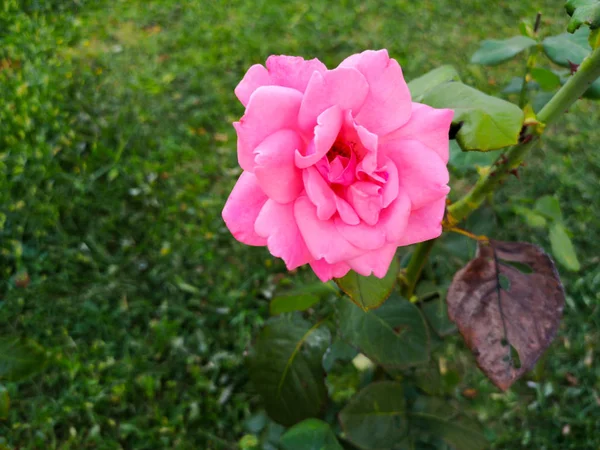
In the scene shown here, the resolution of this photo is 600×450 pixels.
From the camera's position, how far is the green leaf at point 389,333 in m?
1.28

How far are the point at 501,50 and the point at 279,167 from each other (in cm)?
86

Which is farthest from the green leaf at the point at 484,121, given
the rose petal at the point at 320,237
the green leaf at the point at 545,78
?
the green leaf at the point at 545,78

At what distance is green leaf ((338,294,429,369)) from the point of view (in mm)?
1277

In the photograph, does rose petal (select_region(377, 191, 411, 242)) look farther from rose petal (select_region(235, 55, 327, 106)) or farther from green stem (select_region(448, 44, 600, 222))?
green stem (select_region(448, 44, 600, 222))

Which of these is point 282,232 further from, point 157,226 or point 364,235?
point 157,226

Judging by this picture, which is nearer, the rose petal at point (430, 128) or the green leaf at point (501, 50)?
the rose petal at point (430, 128)

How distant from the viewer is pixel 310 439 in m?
1.29

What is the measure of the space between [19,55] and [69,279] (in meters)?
1.46

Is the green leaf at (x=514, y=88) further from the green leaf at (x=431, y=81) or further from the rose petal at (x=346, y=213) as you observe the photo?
the rose petal at (x=346, y=213)

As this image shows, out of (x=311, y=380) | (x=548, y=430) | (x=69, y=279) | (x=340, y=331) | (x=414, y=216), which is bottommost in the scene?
(x=548, y=430)

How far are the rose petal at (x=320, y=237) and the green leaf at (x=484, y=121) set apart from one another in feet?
0.88

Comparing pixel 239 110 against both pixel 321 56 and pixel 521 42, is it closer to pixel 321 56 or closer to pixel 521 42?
pixel 321 56

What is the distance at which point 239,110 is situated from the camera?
307 cm

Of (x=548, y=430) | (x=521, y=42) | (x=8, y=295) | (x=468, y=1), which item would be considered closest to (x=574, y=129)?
(x=468, y=1)
